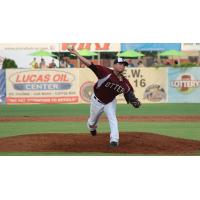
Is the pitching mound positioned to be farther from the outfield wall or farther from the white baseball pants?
the outfield wall

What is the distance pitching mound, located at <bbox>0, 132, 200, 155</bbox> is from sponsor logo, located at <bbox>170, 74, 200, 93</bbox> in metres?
16.1

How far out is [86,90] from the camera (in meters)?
29.4

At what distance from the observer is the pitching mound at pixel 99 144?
1216 centimetres

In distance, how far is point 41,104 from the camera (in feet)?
96.7

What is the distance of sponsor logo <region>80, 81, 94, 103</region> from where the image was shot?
96.3 feet

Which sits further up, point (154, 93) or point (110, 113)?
point (110, 113)

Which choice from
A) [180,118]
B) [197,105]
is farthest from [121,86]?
[197,105]

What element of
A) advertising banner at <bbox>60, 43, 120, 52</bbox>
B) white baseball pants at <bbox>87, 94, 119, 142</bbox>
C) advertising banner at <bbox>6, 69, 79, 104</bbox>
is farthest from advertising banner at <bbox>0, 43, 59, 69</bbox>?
white baseball pants at <bbox>87, 94, 119, 142</bbox>

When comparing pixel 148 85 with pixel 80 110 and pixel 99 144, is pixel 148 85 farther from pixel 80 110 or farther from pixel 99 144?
pixel 99 144

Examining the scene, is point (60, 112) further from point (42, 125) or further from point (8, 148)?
point (8, 148)

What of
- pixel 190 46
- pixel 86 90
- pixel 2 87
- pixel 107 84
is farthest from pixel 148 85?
pixel 107 84

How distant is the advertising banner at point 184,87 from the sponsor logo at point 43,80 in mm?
5055

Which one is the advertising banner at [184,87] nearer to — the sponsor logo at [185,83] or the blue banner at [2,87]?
the sponsor logo at [185,83]

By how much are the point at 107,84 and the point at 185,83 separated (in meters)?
17.9
